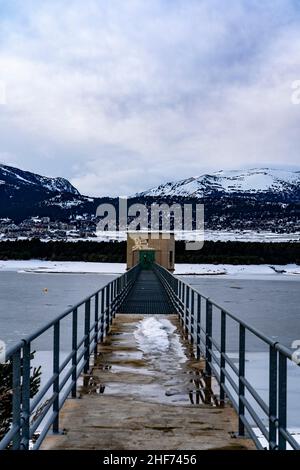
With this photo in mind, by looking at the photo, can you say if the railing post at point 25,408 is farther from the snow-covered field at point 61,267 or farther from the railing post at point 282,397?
the snow-covered field at point 61,267

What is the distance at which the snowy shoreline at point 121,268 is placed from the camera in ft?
231

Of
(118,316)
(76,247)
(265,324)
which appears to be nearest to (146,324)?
(118,316)

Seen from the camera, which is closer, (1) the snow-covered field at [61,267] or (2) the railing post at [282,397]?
(2) the railing post at [282,397]

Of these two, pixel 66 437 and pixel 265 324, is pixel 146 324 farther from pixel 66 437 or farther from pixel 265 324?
pixel 265 324

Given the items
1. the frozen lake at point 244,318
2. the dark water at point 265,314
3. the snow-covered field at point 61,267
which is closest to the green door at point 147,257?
the dark water at point 265,314

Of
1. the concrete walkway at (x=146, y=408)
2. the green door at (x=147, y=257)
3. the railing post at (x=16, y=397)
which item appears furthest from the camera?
the green door at (x=147, y=257)

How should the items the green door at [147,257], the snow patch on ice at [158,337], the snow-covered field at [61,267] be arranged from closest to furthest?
the snow patch on ice at [158,337] → the green door at [147,257] → the snow-covered field at [61,267]

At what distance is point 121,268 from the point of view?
7312cm

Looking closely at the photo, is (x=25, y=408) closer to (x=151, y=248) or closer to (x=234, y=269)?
(x=151, y=248)

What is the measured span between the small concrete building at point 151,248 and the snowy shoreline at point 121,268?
39.0 feet

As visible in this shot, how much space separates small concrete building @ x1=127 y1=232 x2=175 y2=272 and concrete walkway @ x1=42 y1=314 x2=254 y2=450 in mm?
42521

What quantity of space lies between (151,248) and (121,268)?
2043cm

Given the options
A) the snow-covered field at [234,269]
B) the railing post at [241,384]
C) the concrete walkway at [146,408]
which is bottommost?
the snow-covered field at [234,269]

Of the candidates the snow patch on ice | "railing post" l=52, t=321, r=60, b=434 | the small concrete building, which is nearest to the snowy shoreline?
the small concrete building
